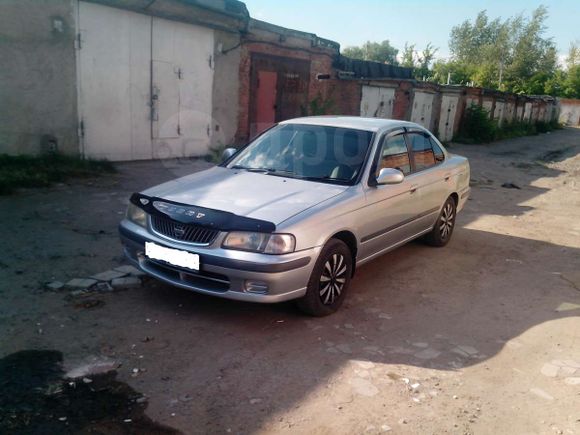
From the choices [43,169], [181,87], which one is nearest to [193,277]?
[43,169]

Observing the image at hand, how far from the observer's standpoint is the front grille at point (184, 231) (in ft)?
12.3

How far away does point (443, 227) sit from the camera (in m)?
6.48

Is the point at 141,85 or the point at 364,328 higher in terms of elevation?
the point at 141,85

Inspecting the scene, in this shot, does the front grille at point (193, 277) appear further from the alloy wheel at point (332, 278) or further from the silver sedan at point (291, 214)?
the alloy wheel at point (332, 278)

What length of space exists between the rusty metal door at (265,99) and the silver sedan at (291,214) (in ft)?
26.6

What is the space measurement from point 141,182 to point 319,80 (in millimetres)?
8222

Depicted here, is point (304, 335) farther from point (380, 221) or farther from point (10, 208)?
point (10, 208)

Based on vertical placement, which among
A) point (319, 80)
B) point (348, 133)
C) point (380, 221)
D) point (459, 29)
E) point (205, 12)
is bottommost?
point (380, 221)

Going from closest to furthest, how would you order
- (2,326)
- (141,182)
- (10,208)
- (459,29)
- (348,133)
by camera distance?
1. (2,326)
2. (348,133)
3. (10,208)
4. (141,182)
5. (459,29)

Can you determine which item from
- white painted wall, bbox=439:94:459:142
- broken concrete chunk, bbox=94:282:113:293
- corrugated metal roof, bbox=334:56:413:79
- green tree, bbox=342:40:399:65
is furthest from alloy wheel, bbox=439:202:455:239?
green tree, bbox=342:40:399:65

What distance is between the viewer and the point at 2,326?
369 centimetres

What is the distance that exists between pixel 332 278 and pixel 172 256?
134 cm

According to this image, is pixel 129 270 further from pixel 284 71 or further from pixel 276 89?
pixel 284 71

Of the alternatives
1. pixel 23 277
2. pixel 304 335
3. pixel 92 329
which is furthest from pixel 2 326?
pixel 304 335
